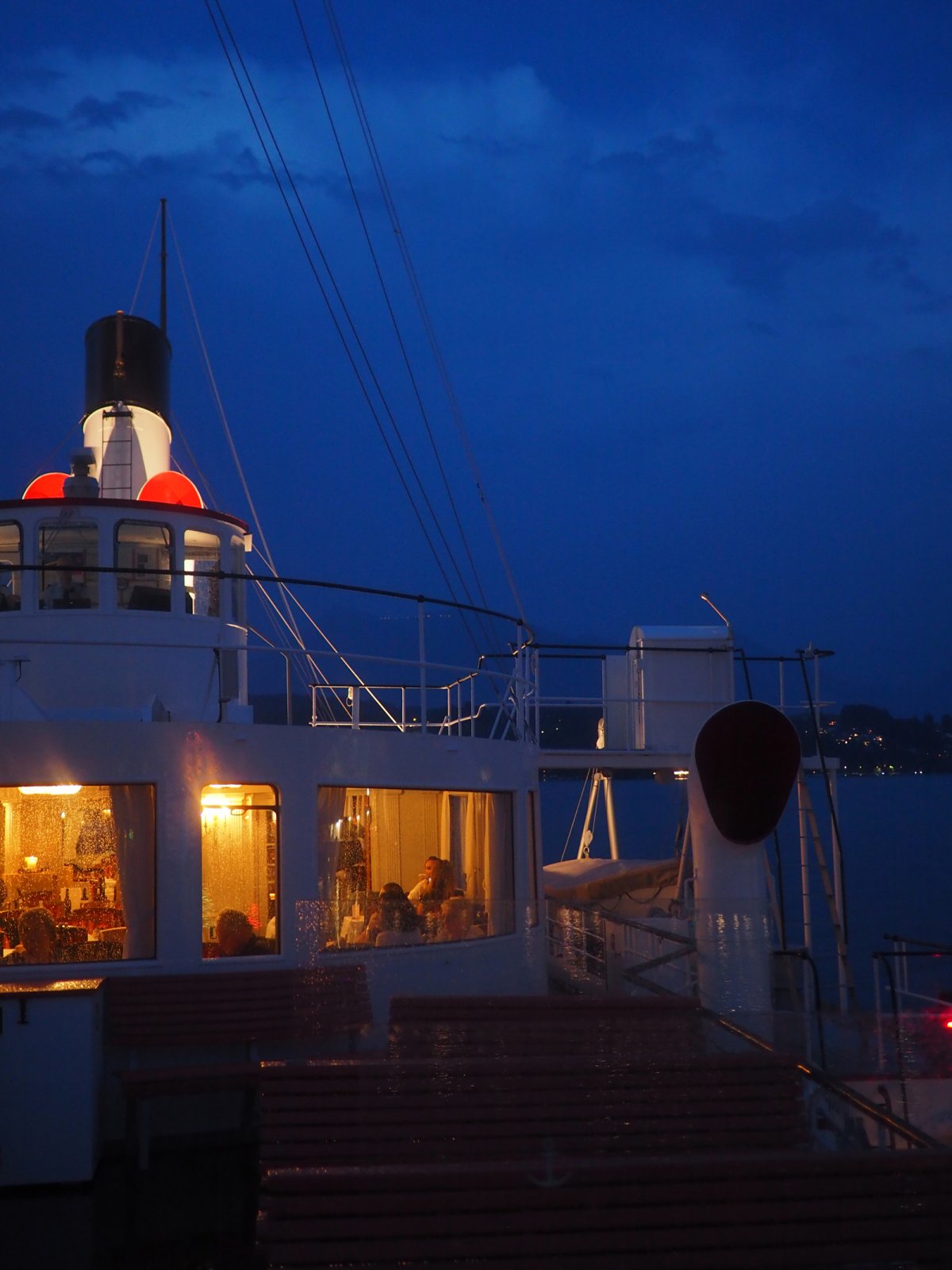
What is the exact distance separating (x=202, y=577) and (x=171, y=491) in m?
0.98

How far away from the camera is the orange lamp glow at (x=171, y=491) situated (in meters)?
12.1

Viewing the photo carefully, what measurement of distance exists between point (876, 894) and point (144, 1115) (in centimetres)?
5804

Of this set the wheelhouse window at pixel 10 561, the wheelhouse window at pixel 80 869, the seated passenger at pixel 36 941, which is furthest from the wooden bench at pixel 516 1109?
the wheelhouse window at pixel 10 561

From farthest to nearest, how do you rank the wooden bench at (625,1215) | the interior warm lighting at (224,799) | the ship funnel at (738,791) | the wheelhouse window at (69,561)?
the wheelhouse window at (69,561)
the ship funnel at (738,791)
the interior warm lighting at (224,799)
the wooden bench at (625,1215)

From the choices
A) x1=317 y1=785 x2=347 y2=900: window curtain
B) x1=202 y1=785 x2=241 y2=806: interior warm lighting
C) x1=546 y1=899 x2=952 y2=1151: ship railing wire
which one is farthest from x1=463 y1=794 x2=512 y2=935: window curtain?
x1=202 y1=785 x2=241 y2=806: interior warm lighting

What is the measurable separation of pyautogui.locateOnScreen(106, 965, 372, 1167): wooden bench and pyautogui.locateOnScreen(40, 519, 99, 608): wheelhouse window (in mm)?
3578

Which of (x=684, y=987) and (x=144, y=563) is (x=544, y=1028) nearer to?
(x=684, y=987)

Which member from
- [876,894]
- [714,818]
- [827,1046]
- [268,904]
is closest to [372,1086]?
[827,1046]

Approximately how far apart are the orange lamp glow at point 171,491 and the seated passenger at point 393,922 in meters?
4.28

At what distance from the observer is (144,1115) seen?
848 cm

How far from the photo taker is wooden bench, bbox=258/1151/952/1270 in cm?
520

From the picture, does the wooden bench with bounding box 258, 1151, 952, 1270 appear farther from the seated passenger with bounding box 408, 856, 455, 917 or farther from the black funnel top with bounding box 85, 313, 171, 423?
the black funnel top with bounding box 85, 313, 171, 423

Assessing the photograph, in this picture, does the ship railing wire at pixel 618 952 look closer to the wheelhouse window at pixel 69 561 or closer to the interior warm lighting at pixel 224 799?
the interior warm lighting at pixel 224 799

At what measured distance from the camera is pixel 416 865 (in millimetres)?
12719
